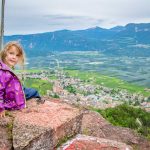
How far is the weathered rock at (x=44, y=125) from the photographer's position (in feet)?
18.7

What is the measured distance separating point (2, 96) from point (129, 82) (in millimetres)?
112011

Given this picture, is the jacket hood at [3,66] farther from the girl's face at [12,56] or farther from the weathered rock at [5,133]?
the weathered rock at [5,133]

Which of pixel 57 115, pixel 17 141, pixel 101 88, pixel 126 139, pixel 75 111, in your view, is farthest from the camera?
pixel 101 88

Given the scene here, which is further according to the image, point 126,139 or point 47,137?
point 126,139

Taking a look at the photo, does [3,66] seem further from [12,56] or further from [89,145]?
[89,145]

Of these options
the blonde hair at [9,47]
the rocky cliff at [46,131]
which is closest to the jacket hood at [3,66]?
the blonde hair at [9,47]

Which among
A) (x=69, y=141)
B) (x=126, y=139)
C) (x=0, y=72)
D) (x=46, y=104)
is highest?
(x=0, y=72)

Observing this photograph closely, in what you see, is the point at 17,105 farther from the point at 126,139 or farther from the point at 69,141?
the point at 126,139

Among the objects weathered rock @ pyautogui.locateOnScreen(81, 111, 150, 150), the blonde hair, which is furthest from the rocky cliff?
weathered rock @ pyautogui.locateOnScreen(81, 111, 150, 150)

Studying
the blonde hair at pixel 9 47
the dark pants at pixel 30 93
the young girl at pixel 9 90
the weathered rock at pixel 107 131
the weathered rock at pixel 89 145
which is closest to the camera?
the weathered rock at pixel 89 145

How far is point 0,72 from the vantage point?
21.1 ft

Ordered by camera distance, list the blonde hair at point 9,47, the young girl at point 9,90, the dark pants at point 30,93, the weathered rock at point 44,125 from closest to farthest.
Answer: the weathered rock at point 44,125
the young girl at point 9,90
the blonde hair at point 9,47
the dark pants at point 30,93

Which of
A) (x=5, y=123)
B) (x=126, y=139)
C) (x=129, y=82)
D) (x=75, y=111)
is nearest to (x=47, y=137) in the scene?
(x=5, y=123)

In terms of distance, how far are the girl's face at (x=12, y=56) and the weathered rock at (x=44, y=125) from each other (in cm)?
82
